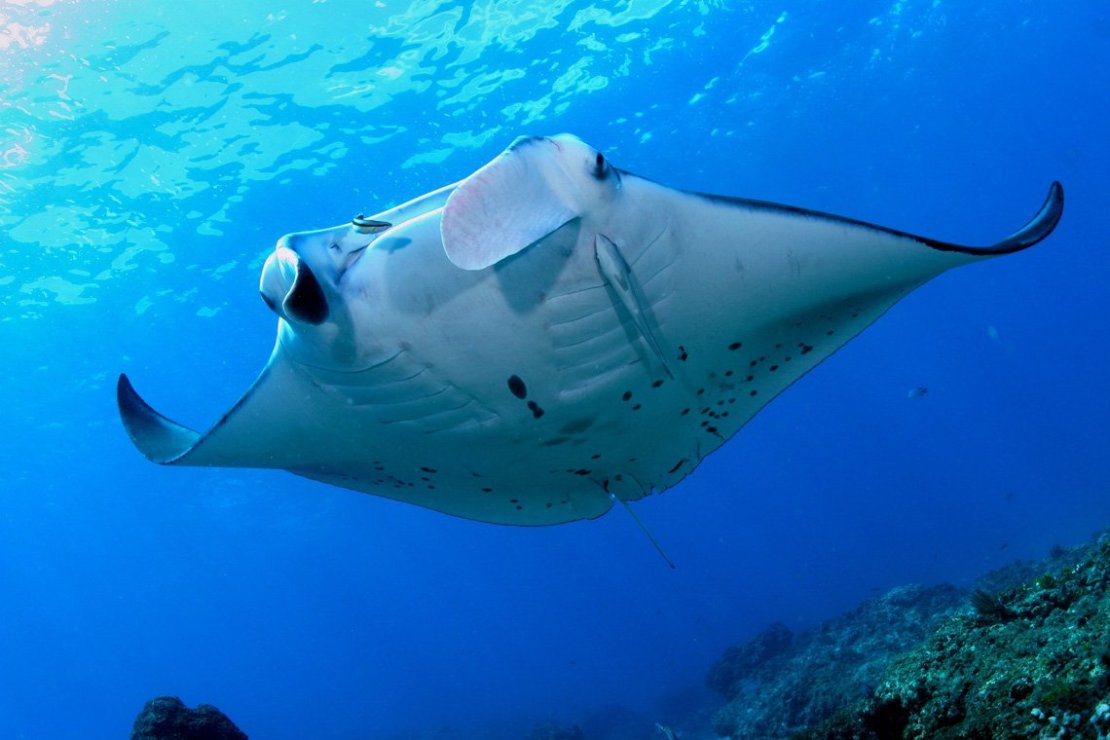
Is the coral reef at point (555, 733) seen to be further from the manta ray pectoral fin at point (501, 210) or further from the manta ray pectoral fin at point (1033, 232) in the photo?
the manta ray pectoral fin at point (501, 210)

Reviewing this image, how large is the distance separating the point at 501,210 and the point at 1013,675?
216cm

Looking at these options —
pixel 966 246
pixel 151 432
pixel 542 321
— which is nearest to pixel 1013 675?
pixel 966 246

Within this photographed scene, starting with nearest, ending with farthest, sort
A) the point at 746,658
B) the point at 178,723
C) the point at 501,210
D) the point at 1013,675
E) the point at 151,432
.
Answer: the point at 501,210 < the point at 1013,675 < the point at 151,432 < the point at 178,723 < the point at 746,658

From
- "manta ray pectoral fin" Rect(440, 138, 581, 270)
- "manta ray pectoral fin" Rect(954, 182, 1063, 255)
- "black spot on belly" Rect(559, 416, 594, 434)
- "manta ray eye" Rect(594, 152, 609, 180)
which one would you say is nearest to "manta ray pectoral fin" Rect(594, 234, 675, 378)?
"manta ray eye" Rect(594, 152, 609, 180)

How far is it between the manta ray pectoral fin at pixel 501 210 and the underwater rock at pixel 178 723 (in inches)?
197

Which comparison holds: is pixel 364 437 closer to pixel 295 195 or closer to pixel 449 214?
pixel 449 214

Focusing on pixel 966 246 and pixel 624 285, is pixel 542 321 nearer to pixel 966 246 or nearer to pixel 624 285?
pixel 624 285

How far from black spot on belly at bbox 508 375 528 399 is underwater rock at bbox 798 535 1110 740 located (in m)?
1.90

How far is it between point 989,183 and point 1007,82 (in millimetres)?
14326

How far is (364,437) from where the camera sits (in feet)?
10.0

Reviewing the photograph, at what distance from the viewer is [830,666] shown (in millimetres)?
10148

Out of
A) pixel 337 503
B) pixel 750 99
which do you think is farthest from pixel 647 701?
pixel 750 99

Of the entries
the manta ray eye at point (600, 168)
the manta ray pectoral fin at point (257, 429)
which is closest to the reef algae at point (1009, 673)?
the manta ray eye at point (600, 168)

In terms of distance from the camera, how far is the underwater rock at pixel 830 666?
8.80 meters
